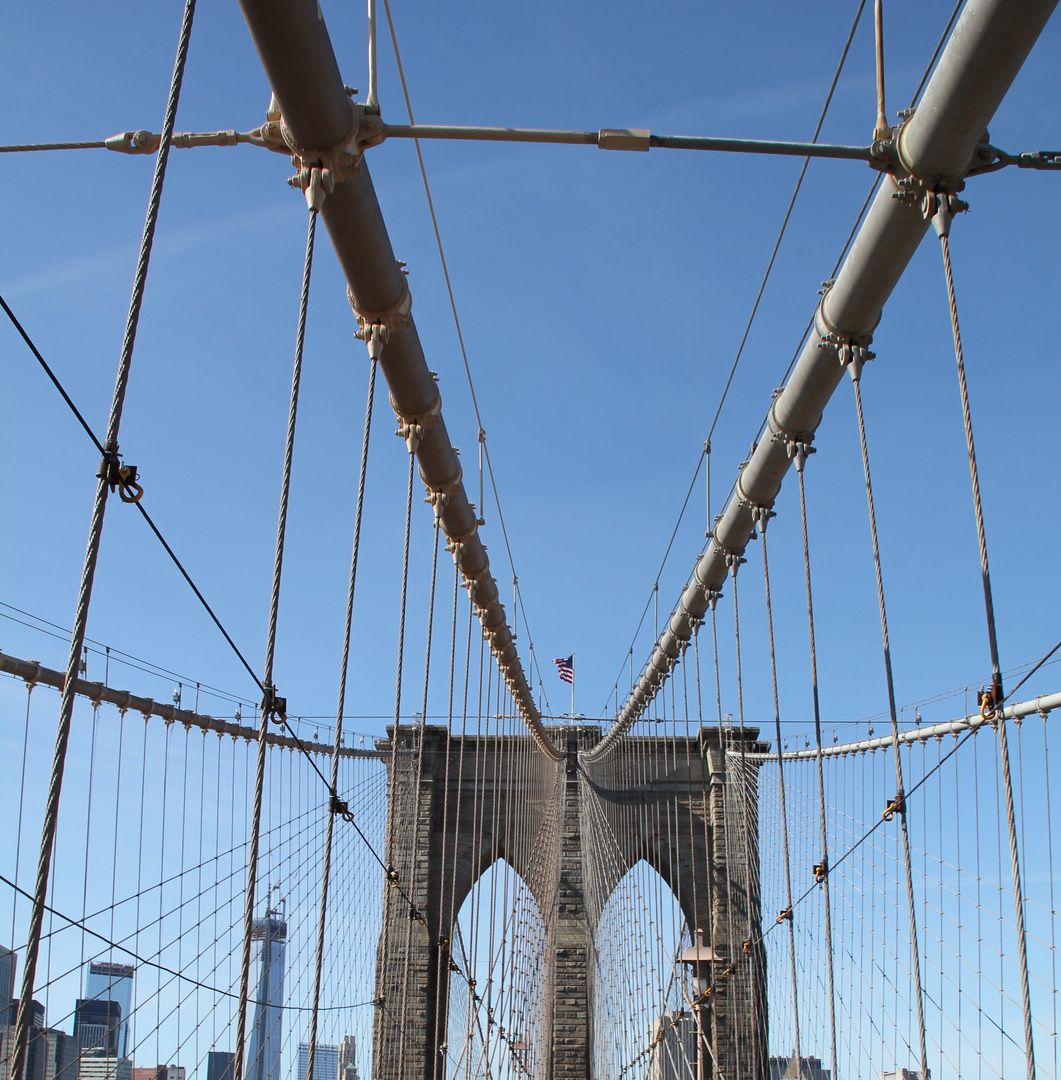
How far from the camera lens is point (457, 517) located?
771 centimetres

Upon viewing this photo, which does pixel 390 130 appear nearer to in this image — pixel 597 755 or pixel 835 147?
pixel 835 147

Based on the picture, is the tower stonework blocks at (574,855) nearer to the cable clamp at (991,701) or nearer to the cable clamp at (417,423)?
the cable clamp at (417,423)

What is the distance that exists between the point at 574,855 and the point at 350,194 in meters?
16.8

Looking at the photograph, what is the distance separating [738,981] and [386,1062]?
18.2 ft

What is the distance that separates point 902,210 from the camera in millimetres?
4059

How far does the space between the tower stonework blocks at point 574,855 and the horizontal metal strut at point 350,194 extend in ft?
38.8

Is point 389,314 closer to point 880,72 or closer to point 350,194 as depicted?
point 350,194

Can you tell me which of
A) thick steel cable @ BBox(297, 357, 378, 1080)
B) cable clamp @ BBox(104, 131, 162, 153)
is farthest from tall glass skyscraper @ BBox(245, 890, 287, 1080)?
cable clamp @ BBox(104, 131, 162, 153)

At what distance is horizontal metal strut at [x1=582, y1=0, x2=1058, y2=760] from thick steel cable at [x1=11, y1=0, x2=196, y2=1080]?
2238mm

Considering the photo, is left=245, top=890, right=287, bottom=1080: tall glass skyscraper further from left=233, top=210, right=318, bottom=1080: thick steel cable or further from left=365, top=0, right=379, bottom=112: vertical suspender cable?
left=365, top=0, right=379, bottom=112: vertical suspender cable

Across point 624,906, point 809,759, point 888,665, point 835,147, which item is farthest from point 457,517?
point 624,906

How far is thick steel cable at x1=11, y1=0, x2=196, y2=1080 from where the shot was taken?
2180mm

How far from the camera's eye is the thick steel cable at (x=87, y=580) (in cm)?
218

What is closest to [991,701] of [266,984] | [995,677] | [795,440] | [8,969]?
[995,677]
